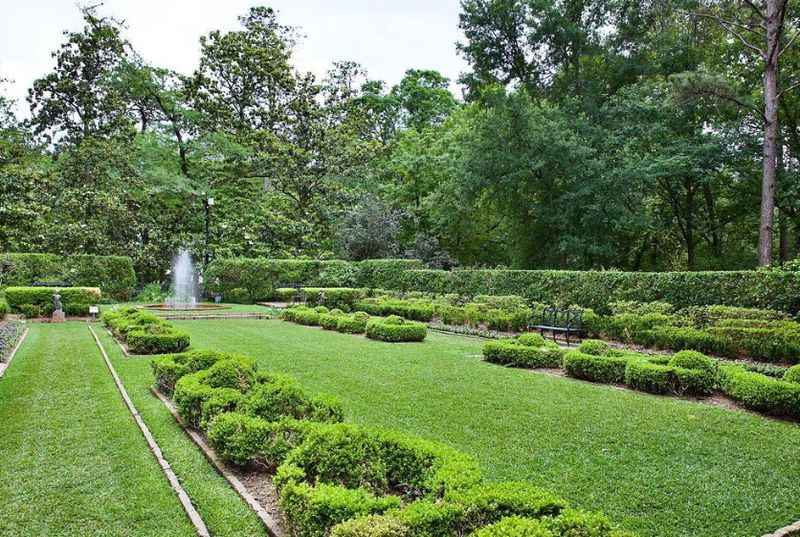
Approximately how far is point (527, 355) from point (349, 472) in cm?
556

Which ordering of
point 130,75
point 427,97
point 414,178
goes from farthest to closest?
point 427,97, point 414,178, point 130,75

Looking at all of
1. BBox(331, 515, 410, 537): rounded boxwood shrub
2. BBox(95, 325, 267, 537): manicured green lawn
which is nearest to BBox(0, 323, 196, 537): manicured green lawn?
BBox(95, 325, 267, 537): manicured green lawn

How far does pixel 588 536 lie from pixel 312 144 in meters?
29.0

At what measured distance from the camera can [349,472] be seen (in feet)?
10.4

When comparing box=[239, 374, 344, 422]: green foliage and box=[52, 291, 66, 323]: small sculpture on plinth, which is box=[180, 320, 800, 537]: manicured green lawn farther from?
box=[52, 291, 66, 323]: small sculpture on plinth

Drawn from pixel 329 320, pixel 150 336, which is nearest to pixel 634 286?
pixel 329 320

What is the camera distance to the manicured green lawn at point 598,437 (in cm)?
327

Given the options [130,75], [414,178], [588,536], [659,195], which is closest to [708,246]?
[659,195]

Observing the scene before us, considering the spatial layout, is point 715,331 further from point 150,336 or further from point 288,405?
point 150,336

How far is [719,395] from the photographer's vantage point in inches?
250

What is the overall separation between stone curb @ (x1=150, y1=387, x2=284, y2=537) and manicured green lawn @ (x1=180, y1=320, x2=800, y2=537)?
4.74 ft

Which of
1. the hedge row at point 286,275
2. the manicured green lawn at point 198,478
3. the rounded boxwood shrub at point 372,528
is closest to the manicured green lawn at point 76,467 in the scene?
the manicured green lawn at point 198,478

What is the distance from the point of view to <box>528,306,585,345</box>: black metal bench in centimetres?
1053

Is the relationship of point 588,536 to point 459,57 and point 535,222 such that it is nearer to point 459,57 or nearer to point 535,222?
point 535,222
